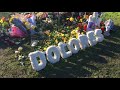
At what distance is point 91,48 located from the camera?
1077 cm

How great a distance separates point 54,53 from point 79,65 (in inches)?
32.5

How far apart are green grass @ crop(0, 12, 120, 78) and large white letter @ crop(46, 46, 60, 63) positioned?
0.13m

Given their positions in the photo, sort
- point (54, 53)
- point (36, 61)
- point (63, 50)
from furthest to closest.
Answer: point (63, 50)
point (54, 53)
point (36, 61)

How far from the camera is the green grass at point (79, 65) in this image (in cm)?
957

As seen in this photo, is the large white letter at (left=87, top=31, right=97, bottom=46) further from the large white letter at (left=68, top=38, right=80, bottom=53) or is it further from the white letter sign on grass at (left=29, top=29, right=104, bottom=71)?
the large white letter at (left=68, top=38, right=80, bottom=53)

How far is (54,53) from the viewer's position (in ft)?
33.1

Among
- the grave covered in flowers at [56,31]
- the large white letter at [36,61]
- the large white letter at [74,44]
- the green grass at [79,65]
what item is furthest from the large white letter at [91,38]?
the large white letter at [36,61]

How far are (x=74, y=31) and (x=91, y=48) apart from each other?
38.6 inches

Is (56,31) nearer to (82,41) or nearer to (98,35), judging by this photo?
(82,41)

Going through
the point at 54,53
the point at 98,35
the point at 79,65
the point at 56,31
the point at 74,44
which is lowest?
the point at 79,65

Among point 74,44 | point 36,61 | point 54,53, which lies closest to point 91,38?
point 74,44

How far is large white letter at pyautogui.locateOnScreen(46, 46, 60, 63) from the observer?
32.7 feet
